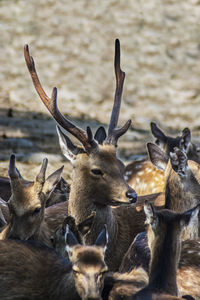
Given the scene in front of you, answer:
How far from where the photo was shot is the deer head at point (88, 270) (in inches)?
177

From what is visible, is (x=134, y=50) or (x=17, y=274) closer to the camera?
(x=17, y=274)

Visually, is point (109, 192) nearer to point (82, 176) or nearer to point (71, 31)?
point (82, 176)

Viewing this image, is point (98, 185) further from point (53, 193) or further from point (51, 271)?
point (53, 193)

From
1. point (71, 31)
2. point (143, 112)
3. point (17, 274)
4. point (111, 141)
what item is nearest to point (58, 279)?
point (17, 274)

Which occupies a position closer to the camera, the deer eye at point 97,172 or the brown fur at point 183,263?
the brown fur at point 183,263

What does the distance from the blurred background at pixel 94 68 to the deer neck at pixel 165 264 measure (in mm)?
4193

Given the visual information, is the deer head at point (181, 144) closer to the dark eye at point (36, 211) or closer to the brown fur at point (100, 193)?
the brown fur at point (100, 193)

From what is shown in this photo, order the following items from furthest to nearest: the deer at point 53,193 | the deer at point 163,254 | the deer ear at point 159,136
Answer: the deer ear at point 159,136, the deer at point 53,193, the deer at point 163,254

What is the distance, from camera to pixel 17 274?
497cm

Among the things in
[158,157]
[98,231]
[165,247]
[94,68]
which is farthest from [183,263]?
[94,68]

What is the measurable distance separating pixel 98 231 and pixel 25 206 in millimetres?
706

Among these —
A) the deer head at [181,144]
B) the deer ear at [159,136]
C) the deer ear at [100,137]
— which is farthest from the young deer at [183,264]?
the deer ear at [159,136]

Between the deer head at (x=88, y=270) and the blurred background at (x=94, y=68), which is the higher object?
Answer: the blurred background at (x=94, y=68)

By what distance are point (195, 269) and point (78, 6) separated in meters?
Result: 11.5
